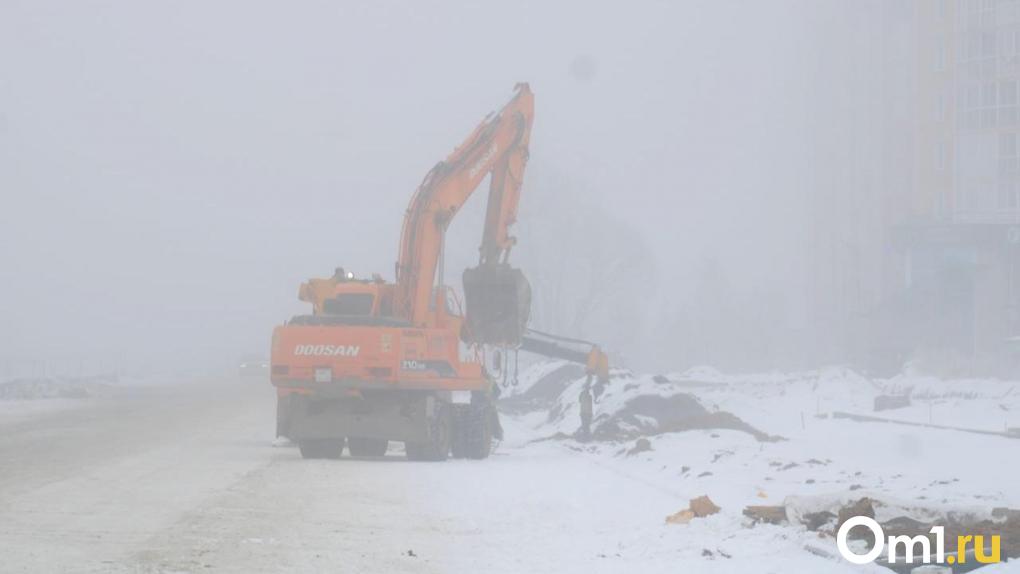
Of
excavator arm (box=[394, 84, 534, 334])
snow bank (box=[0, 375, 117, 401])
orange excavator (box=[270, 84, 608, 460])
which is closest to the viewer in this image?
orange excavator (box=[270, 84, 608, 460])

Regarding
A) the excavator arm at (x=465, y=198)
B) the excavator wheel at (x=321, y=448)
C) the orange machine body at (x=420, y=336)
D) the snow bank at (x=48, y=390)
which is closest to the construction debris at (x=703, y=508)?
the orange machine body at (x=420, y=336)

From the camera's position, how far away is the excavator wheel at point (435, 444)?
77.7 ft

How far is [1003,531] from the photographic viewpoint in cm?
1133

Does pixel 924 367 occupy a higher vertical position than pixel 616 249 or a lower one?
lower

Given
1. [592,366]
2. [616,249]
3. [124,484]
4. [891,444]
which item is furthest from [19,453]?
[616,249]

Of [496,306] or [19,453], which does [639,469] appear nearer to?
[496,306]

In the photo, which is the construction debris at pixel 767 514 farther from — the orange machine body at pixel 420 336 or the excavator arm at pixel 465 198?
the excavator arm at pixel 465 198

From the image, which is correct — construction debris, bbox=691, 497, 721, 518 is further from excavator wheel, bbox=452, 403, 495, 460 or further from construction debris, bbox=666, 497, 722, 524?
excavator wheel, bbox=452, 403, 495, 460

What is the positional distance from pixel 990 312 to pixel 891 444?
5354 centimetres

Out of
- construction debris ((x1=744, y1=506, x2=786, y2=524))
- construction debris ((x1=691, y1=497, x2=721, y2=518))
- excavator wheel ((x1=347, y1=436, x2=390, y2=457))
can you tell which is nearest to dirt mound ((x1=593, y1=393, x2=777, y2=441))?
excavator wheel ((x1=347, y1=436, x2=390, y2=457))

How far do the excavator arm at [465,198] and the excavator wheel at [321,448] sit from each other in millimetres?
2453

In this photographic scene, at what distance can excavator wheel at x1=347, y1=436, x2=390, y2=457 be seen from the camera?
2491 cm

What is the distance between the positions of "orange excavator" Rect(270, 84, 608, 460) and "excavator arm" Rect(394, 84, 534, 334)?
0.08ft

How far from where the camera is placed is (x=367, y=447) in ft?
82.5
